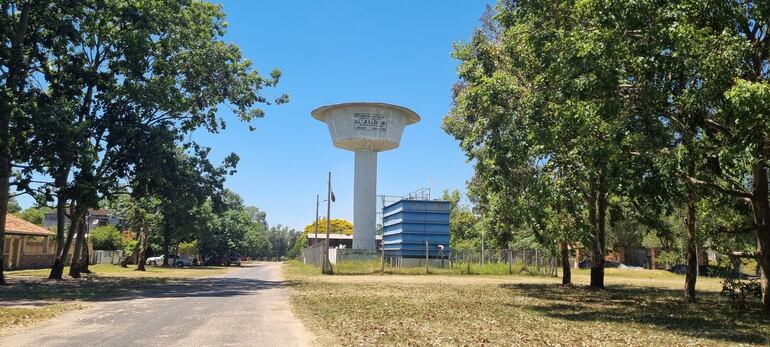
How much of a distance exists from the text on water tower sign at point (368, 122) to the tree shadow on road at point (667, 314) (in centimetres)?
3410

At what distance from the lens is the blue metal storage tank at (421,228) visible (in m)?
49.1

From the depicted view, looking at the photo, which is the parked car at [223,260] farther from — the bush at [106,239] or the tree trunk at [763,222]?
the tree trunk at [763,222]

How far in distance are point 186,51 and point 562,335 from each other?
87.9 feet

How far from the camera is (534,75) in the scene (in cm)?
1909

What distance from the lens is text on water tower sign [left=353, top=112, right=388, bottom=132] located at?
55.9 m

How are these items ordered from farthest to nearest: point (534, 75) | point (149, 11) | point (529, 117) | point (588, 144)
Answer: point (149, 11)
point (534, 75)
point (529, 117)
point (588, 144)

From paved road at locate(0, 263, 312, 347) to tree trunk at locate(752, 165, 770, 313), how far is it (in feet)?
42.2

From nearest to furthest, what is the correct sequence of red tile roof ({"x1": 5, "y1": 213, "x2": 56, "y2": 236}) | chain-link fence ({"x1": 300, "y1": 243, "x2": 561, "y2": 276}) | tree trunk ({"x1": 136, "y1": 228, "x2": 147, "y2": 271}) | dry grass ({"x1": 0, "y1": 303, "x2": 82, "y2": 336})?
dry grass ({"x1": 0, "y1": 303, "x2": 82, "y2": 336}) < red tile roof ({"x1": 5, "y1": 213, "x2": 56, "y2": 236}) < chain-link fence ({"x1": 300, "y1": 243, "x2": 561, "y2": 276}) < tree trunk ({"x1": 136, "y1": 228, "x2": 147, "y2": 271})

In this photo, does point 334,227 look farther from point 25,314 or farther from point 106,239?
point 25,314

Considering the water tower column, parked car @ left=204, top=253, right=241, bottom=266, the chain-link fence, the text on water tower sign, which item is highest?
the text on water tower sign

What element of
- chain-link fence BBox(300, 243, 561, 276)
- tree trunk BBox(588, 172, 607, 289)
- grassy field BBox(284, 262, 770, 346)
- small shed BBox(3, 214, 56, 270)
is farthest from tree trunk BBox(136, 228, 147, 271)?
tree trunk BBox(588, 172, 607, 289)

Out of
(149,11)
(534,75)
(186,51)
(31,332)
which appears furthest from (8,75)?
(534,75)

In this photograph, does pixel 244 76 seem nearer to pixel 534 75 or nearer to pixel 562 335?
pixel 534 75

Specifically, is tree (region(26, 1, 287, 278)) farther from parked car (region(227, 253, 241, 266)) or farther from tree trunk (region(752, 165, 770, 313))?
parked car (region(227, 253, 241, 266))
